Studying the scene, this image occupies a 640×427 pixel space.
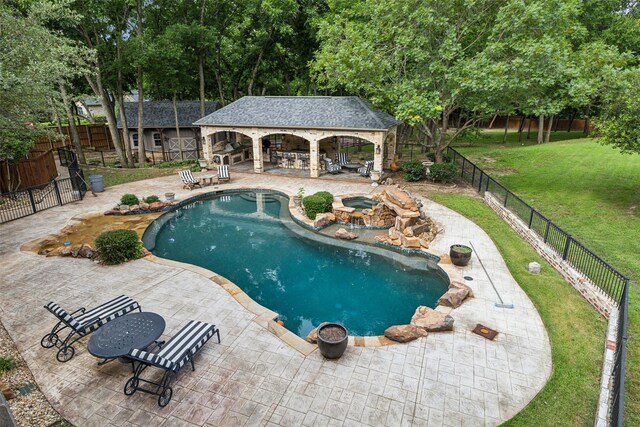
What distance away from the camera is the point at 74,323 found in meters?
7.26

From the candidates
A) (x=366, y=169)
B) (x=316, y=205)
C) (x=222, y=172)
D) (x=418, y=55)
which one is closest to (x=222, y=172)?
(x=222, y=172)

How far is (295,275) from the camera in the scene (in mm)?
11602

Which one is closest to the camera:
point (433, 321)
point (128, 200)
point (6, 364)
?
point (6, 364)

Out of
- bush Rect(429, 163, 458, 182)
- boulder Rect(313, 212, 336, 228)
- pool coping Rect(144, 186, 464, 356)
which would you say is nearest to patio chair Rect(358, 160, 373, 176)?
bush Rect(429, 163, 458, 182)

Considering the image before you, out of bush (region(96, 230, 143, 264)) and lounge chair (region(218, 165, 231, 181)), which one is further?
lounge chair (region(218, 165, 231, 181))

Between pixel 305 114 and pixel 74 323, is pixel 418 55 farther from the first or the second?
pixel 74 323

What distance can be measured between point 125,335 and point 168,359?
3.73 feet

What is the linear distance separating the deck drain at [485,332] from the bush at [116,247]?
1003 cm

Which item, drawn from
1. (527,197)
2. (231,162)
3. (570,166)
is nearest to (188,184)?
(231,162)

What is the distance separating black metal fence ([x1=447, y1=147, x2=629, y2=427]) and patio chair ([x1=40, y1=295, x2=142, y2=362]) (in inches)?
346

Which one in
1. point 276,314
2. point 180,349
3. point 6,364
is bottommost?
point 276,314

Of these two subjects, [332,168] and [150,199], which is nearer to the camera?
[150,199]

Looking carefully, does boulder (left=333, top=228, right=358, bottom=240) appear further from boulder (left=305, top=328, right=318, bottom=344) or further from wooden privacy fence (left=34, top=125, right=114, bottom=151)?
wooden privacy fence (left=34, top=125, right=114, bottom=151)

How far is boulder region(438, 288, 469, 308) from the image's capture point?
350 inches
